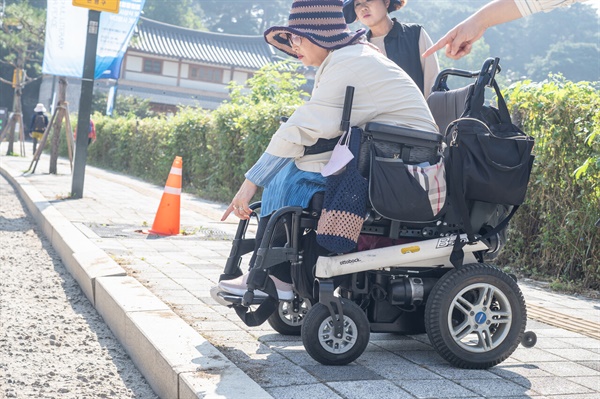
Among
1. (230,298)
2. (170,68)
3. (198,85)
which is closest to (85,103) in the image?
(230,298)

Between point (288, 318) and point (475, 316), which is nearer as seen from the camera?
point (475, 316)

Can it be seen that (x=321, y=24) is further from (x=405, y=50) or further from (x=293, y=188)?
(x=405, y=50)

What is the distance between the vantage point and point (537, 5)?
10.6 feet

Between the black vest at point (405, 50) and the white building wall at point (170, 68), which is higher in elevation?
the white building wall at point (170, 68)

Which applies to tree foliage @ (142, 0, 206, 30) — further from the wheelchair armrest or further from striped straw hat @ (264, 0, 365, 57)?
the wheelchair armrest

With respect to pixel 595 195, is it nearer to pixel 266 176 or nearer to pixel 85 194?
pixel 266 176

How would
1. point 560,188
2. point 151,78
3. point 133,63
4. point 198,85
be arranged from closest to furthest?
point 560,188
point 133,63
point 151,78
point 198,85

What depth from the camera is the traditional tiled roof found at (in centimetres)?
5353

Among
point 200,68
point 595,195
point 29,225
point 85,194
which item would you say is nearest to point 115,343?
point 595,195

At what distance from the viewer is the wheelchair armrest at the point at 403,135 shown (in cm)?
348

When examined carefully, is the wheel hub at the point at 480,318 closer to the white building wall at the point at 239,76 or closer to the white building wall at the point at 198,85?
the white building wall at the point at 198,85

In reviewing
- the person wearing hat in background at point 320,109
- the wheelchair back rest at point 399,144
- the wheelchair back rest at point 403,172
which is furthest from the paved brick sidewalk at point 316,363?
the wheelchair back rest at point 399,144

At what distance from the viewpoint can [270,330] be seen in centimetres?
416

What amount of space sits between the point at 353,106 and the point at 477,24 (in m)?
0.62
